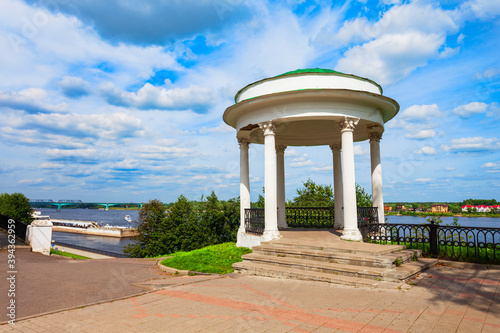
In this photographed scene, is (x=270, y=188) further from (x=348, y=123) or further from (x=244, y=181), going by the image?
(x=348, y=123)

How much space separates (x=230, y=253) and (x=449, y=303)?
805 centimetres

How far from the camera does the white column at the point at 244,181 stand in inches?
591

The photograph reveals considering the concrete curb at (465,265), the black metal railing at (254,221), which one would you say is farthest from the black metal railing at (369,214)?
the black metal railing at (254,221)

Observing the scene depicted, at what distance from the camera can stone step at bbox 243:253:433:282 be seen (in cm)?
762

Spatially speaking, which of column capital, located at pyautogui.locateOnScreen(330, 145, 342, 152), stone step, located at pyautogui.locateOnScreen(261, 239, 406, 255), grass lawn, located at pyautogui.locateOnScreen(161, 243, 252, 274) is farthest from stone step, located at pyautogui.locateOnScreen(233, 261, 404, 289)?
column capital, located at pyautogui.locateOnScreen(330, 145, 342, 152)

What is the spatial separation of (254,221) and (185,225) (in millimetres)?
18907

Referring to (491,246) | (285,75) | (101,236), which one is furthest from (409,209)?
(101,236)

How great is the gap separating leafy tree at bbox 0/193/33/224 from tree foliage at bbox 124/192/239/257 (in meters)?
28.8

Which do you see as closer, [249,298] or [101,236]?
[249,298]

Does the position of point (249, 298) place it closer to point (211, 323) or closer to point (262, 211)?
point (211, 323)

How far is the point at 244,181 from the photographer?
1511 centimetres

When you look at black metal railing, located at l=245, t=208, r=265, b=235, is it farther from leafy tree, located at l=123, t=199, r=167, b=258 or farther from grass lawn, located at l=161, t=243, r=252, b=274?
leafy tree, located at l=123, t=199, r=167, b=258

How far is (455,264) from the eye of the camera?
377 inches

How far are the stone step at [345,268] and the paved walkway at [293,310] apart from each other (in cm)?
46
